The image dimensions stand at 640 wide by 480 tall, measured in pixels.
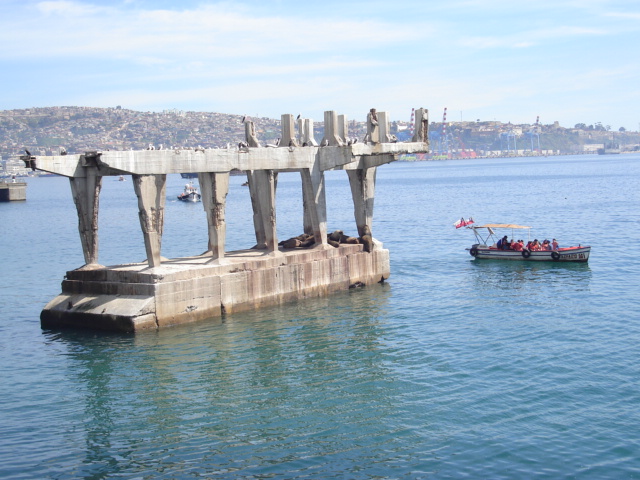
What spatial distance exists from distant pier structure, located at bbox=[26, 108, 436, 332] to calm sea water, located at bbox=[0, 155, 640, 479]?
36.1 inches

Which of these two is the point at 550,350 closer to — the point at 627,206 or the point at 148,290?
the point at 148,290

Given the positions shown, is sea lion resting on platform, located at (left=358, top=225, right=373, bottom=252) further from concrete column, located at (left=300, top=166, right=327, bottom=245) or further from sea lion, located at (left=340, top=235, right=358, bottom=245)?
concrete column, located at (left=300, top=166, right=327, bottom=245)

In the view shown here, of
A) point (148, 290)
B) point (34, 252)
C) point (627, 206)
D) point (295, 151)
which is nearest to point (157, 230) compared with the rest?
point (148, 290)

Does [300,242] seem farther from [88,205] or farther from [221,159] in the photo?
[88,205]

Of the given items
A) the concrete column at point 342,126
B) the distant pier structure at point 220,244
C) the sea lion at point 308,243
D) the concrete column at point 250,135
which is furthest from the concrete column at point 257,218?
the concrete column at point 342,126

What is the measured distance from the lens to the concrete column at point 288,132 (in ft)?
121

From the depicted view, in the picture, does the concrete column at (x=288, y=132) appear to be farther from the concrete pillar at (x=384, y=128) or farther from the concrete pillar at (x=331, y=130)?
the concrete pillar at (x=384, y=128)

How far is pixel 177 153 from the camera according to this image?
3081 centimetres

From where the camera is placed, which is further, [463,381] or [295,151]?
[295,151]

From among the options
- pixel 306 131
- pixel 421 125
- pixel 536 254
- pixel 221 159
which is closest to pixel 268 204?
pixel 221 159

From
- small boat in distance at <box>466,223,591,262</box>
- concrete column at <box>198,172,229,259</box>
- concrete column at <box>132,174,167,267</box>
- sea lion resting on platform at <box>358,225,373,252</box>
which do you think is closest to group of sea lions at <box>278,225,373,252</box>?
sea lion resting on platform at <box>358,225,373,252</box>

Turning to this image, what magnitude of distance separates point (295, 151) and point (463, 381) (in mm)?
14756

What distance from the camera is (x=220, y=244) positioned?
108 ft

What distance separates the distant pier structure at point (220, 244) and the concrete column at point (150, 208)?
0.04 metres
